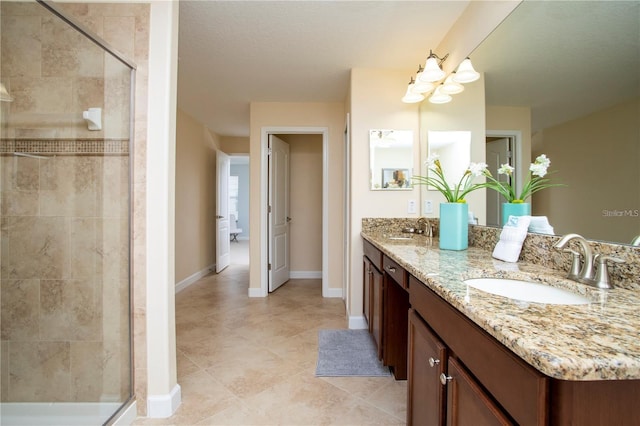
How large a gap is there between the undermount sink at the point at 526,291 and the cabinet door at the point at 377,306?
0.77m

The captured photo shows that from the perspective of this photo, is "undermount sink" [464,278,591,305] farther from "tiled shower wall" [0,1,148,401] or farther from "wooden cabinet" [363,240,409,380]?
"tiled shower wall" [0,1,148,401]

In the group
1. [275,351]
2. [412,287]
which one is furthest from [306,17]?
[275,351]

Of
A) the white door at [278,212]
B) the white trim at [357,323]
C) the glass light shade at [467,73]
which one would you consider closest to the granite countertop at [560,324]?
the glass light shade at [467,73]

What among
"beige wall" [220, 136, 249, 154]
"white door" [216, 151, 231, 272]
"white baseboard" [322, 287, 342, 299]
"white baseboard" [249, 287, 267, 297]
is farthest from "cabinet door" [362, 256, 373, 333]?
"beige wall" [220, 136, 249, 154]

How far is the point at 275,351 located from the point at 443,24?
8.63 ft

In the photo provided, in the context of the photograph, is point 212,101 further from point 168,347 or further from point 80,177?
point 168,347

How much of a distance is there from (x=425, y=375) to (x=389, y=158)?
1837mm

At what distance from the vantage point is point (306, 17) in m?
1.83

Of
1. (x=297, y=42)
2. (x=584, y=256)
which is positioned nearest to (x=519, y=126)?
(x=584, y=256)

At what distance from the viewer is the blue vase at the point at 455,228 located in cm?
159

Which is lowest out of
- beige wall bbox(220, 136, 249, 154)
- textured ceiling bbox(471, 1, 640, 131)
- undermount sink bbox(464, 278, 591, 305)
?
undermount sink bbox(464, 278, 591, 305)

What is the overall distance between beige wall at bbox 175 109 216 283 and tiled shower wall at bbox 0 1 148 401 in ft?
7.11

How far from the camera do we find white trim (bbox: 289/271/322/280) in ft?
14.3

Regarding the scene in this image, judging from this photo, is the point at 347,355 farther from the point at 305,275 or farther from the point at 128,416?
the point at 305,275
